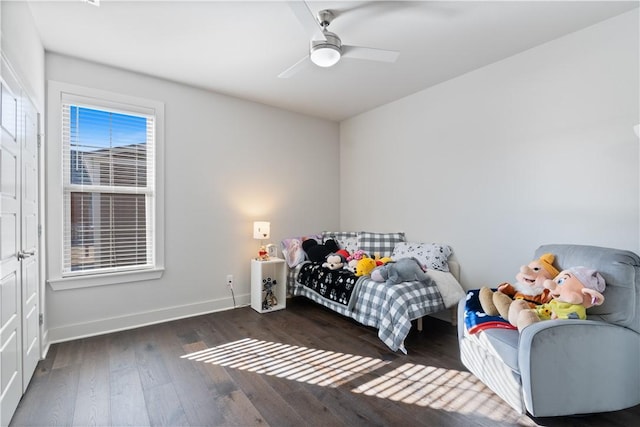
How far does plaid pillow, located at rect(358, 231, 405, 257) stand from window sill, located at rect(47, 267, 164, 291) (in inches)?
92.7

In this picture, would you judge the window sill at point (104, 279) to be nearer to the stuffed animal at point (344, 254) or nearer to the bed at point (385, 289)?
the bed at point (385, 289)

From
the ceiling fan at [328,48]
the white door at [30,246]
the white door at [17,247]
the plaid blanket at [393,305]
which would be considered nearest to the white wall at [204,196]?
the white door at [30,246]

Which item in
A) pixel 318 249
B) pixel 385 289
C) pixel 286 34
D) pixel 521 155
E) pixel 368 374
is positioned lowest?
pixel 368 374

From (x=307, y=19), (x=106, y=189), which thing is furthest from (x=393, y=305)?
(x=106, y=189)

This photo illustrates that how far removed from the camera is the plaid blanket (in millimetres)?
2590

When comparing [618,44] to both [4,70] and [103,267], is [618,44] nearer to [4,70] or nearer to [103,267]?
[4,70]

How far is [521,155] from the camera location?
2.78 metres

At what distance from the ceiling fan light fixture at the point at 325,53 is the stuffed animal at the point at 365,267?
193cm

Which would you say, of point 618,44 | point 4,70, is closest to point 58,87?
point 4,70

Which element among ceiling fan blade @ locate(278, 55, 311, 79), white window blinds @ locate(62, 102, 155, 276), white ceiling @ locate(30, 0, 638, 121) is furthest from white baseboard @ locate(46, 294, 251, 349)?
ceiling fan blade @ locate(278, 55, 311, 79)

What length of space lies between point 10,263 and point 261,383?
5.43ft

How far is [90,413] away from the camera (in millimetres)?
1828

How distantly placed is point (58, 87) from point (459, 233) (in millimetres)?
4045

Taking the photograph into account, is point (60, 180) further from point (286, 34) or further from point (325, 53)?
point (325, 53)
